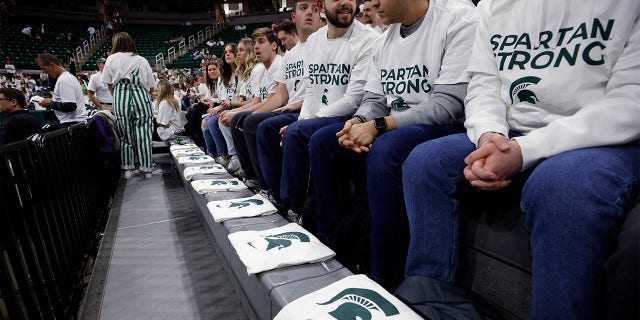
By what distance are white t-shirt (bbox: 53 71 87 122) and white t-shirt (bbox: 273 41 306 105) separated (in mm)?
2572

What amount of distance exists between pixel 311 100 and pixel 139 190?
2.50 metres

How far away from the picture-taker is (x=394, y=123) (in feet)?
4.05

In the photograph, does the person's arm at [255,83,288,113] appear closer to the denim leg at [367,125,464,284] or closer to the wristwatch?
the wristwatch

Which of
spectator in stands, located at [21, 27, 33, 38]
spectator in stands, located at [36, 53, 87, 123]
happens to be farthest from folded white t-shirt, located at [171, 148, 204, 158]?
spectator in stands, located at [21, 27, 33, 38]

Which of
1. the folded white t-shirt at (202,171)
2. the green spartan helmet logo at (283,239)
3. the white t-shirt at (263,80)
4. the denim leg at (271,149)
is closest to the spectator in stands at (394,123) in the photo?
the green spartan helmet logo at (283,239)

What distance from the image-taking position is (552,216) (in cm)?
65

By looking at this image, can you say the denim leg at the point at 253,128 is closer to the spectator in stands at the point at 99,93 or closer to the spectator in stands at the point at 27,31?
the spectator in stands at the point at 99,93

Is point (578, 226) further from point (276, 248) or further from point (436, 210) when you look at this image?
point (276, 248)

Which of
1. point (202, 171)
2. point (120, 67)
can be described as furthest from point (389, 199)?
point (120, 67)

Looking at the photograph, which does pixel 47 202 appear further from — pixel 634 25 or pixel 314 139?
pixel 634 25

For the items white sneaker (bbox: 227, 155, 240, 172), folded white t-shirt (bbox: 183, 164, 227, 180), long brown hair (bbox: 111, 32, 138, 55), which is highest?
long brown hair (bbox: 111, 32, 138, 55)

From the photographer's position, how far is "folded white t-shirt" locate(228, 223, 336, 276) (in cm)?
111

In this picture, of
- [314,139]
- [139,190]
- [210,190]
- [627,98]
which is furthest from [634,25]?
[139,190]

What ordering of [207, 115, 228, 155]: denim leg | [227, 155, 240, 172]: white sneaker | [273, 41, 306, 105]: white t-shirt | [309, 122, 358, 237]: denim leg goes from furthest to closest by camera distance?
[207, 115, 228, 155]: denim leg, [227, 155, 240, 172]: white sneaker, [273, 41, 306, 105]: white t-shirt, [309, 122, 358, 237]: denim leg
